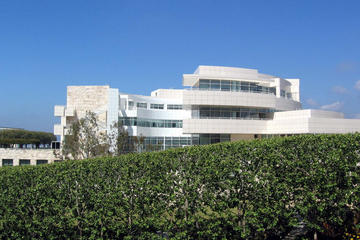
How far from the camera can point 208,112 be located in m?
48.8

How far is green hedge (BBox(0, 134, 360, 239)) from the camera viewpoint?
980cm

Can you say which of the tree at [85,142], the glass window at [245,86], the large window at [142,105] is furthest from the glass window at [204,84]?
the tree at [85,142]

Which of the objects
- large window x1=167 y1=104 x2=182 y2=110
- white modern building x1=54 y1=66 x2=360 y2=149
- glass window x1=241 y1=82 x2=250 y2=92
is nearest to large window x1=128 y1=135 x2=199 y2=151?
white modern building x1=54 y1=66 x2=360 y2=149

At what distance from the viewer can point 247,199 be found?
10.3m

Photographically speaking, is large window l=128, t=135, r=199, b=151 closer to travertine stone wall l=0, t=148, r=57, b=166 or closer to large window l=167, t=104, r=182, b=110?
large window l=167, t=104, r=182, b=110

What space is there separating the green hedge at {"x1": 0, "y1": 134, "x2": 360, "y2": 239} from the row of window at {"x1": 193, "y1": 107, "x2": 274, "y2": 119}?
121 feet

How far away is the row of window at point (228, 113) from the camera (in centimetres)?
4878

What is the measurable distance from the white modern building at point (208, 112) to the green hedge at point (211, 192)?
32.7 m

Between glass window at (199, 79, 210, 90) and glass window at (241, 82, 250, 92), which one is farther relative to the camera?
glass window at (241, 82, 250, 92)

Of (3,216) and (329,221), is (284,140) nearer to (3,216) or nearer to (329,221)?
(329,221)

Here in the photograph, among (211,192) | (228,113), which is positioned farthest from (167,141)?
(211,192)

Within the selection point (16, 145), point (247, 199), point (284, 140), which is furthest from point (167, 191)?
point (16, 145)

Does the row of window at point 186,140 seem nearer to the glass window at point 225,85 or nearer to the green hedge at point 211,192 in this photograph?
the glass window at point 225,85

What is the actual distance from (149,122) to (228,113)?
1226 cm
